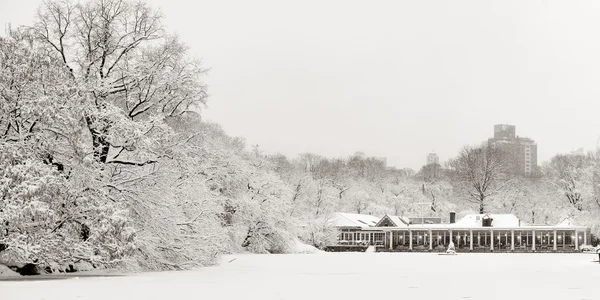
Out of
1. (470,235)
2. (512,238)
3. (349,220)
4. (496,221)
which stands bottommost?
(512,238)

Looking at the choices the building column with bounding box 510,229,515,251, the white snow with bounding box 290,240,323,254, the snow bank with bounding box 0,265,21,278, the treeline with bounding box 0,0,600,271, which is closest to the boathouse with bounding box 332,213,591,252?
the building column with bounding box 510,229,515,251

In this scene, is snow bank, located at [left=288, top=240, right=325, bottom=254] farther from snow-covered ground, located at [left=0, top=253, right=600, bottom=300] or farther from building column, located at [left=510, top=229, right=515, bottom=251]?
snow-covered ground, located at [left=0, top=253, right=600, bottom=300]

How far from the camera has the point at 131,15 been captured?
3114 cm

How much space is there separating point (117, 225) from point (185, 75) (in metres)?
9.31

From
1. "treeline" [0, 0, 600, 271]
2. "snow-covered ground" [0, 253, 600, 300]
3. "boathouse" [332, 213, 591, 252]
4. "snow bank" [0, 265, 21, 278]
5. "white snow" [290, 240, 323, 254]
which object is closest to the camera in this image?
"snow-covered ground" [0, 253, 600, 300]

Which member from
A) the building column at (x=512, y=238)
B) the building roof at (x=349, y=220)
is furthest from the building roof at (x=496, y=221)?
the building roof at (x=349, y=220)

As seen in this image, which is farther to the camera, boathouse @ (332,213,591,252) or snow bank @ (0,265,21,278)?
boathouse @ (332,213,591,252)

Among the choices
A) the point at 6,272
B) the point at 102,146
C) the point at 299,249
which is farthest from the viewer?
the point at 299,249

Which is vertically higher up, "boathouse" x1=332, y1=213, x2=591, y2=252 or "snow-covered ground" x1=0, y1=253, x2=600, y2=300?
"boathouse" x1=332, y1=213, x2=591, y2=252

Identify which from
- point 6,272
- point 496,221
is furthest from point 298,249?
point 6,272

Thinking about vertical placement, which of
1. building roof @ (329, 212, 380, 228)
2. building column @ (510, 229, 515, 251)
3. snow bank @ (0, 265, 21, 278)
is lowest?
snow bank @ (0, 265, 21, 278)

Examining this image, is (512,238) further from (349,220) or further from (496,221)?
(349,220)

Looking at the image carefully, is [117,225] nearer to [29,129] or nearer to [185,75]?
[29,129]

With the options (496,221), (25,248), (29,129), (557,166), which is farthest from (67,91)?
(557,166)
